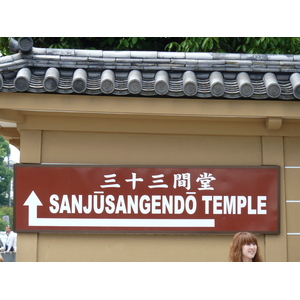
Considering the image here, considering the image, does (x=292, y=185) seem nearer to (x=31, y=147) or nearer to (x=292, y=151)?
(x=292, y=151)

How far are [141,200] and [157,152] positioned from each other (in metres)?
0.63

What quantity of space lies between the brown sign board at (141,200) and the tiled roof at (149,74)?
3.44 ft

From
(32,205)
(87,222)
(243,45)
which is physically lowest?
(87,222)

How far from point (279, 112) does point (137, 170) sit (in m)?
1.82

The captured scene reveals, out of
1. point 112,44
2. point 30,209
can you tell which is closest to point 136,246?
point 30,209

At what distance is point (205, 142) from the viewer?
6.42m

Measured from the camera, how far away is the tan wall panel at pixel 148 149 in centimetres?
632

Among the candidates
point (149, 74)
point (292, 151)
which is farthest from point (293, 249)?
point (149, 74)

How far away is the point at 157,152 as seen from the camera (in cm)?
638

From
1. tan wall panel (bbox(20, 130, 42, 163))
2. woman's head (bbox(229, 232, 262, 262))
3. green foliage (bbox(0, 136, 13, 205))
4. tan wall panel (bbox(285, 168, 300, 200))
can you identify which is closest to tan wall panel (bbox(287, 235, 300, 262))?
tan wall panel (bbox(285, 168, 300, 200))

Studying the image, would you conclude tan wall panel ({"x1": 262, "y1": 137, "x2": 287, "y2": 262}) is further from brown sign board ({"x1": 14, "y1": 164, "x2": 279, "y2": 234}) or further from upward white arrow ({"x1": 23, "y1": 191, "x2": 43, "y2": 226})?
upward white arrow ({"x1": 23, "y1": 191, "x2": 43, "y2": 226})

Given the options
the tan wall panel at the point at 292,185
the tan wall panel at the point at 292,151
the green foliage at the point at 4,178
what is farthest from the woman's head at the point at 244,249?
the green foliage at the point at 4,178

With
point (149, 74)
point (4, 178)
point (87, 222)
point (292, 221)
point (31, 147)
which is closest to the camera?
point (149, 74)

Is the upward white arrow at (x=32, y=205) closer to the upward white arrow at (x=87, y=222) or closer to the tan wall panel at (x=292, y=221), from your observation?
the upward white arrow at (x=87, y=222)
